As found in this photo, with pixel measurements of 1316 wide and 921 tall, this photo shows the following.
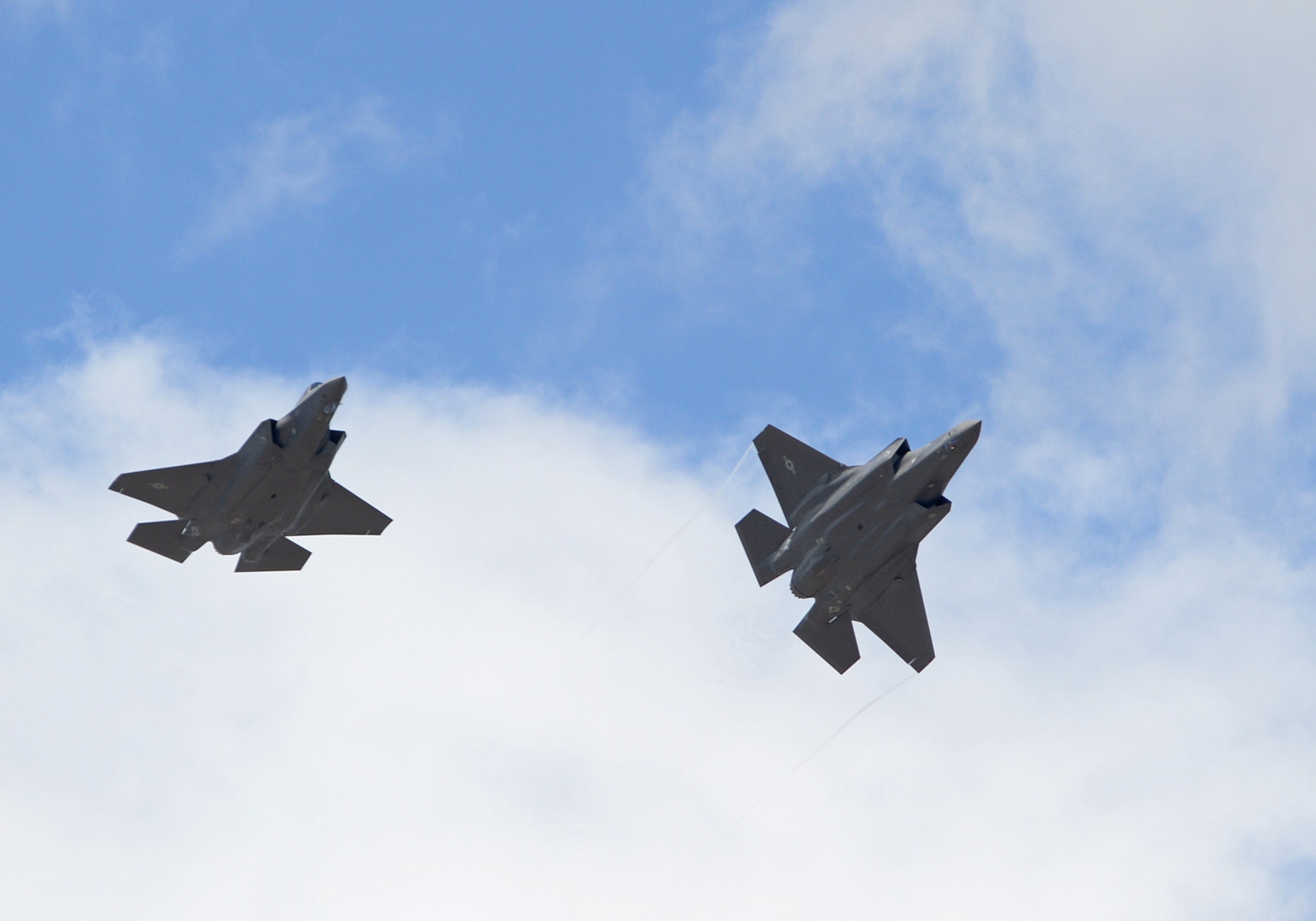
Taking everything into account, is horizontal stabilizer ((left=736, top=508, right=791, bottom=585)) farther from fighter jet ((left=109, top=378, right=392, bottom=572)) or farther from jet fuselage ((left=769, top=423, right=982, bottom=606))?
fighter jet ((left=109, top=378, right=392, bottom=572))

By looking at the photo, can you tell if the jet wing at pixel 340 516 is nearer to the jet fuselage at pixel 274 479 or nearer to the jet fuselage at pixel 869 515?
the jet fuselage at pixel 274 479

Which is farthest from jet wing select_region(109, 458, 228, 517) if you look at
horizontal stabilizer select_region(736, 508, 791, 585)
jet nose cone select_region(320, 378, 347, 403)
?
horizontal stabilizer select_region(736, 508, 791, 585)

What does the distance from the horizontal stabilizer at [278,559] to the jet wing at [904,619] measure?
24.6 metres

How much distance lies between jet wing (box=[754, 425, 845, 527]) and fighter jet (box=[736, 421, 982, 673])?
0.04 metres

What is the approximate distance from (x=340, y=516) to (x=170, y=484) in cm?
784

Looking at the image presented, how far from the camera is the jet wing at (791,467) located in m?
74.6

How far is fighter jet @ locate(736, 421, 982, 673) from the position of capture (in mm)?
71062

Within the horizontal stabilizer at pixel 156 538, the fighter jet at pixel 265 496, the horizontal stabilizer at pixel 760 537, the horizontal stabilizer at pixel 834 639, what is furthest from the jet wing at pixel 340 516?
the horizontal stabilizer at pixel 834 639

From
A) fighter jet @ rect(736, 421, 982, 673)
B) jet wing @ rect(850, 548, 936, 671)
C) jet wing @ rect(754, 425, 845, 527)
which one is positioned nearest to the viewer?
fighter jet @ rect(736, 421, 982, 673)

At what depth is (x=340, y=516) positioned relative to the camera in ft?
256

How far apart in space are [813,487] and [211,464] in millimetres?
24833

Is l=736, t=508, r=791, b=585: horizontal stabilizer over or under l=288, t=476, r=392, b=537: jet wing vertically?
under

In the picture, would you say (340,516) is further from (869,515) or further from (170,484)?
(869,515)

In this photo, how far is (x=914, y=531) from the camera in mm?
71938
